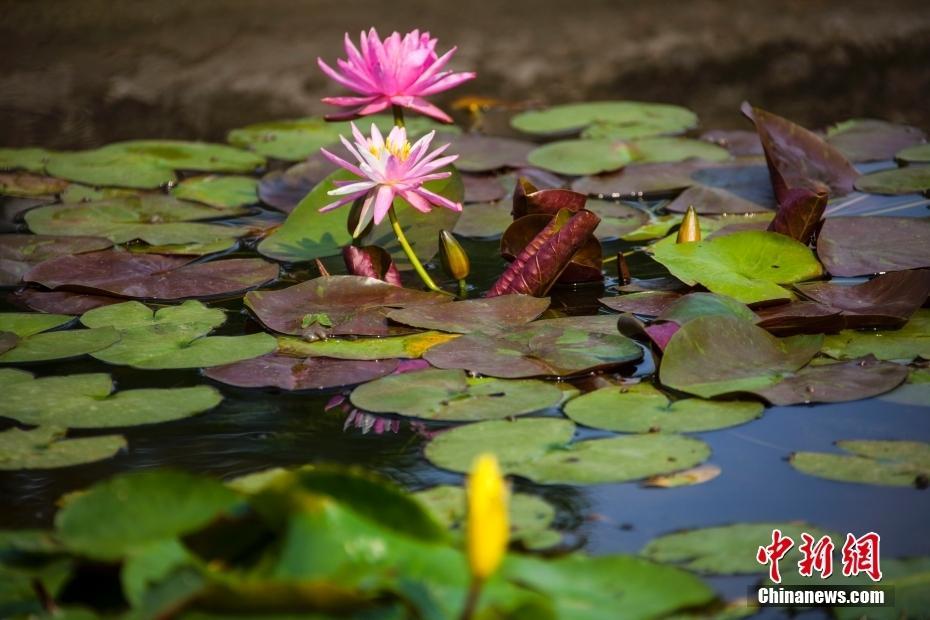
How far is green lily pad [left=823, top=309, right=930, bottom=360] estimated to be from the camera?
6.36ft

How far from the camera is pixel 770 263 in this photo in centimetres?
229

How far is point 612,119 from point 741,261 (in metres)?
1.39

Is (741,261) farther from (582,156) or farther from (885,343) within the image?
(582,156)

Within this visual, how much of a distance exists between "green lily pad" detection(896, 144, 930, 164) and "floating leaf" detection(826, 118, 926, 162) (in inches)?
1.2

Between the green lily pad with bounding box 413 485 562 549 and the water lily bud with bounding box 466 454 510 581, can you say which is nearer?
the water lily bud with bounding box 466 454 510 581

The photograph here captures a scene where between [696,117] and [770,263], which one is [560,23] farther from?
[770,263]

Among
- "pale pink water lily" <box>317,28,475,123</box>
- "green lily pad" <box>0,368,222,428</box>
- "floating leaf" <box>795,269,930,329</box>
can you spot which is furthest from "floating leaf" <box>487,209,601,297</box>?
"green lily pad" <box>0,368,222,428</box>

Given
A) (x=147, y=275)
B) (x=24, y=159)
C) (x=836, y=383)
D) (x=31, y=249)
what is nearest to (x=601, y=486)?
(x=836, y=383)

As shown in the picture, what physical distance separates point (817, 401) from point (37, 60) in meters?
3.74

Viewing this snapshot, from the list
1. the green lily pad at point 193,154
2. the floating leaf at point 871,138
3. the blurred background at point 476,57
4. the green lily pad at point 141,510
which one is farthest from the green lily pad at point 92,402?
the floating leaf at point 871,138

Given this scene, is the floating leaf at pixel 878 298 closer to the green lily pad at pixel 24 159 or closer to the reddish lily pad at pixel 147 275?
the reddish lily pad at pixel 147 275

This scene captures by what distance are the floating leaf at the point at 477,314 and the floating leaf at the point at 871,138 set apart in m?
1.38

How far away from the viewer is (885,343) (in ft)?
6.50

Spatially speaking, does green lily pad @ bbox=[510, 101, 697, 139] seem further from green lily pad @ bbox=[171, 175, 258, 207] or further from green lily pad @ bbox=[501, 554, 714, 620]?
green lily pad @ bbox=[501, 554, 714, 620]
